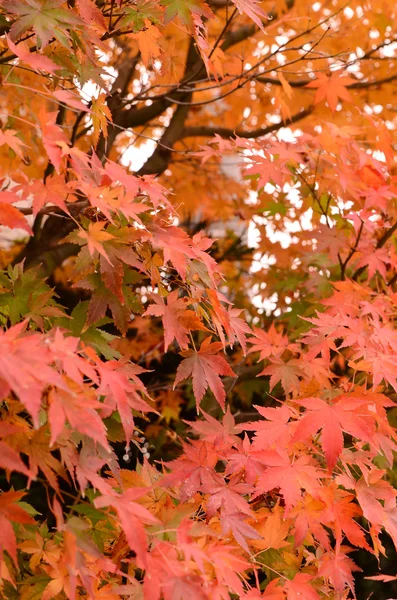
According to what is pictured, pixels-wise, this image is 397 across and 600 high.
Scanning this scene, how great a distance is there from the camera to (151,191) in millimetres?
1617

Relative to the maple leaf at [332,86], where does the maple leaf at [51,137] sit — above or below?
below

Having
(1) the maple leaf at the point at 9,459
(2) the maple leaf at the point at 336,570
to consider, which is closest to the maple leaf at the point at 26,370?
(1) the maple leaf at the point at 9,459

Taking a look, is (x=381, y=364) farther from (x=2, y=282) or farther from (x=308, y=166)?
(x=308, y=166)

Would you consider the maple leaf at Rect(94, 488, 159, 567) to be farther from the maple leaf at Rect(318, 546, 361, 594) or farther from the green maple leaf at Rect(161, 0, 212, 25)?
the green maple leaf at Rect(161, 0, 212, 25)

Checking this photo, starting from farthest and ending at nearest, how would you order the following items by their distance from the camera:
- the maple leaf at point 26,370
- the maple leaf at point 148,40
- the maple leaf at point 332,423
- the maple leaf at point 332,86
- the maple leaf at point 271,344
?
the maple leaf at point 332,86, the maple leaf at point 271,344, the maple leaf at point 148,40, the maple leaf at point 332,423, the maple leaf at point 26,370

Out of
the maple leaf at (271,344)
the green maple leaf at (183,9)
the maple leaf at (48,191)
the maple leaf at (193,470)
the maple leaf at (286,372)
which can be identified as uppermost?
the green maple leaf at (183,9)

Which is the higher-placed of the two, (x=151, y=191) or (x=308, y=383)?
(x=151, y=191)

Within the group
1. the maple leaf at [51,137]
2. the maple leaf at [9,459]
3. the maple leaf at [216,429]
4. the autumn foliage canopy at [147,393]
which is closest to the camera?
the maple leaf at [9,459]

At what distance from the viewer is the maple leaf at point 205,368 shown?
1686 millimetres

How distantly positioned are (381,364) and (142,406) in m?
0.78

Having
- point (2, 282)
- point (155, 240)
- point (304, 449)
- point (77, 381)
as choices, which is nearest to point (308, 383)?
point (304, 449)

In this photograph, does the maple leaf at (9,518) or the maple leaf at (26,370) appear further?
the maple leaf at (9,518)

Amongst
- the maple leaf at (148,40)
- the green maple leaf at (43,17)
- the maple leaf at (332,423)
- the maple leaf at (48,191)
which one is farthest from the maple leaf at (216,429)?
the maple leaf at (148,40)

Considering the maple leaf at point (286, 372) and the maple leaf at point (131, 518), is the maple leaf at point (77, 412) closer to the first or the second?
the maple leaf at point (131, 518)
